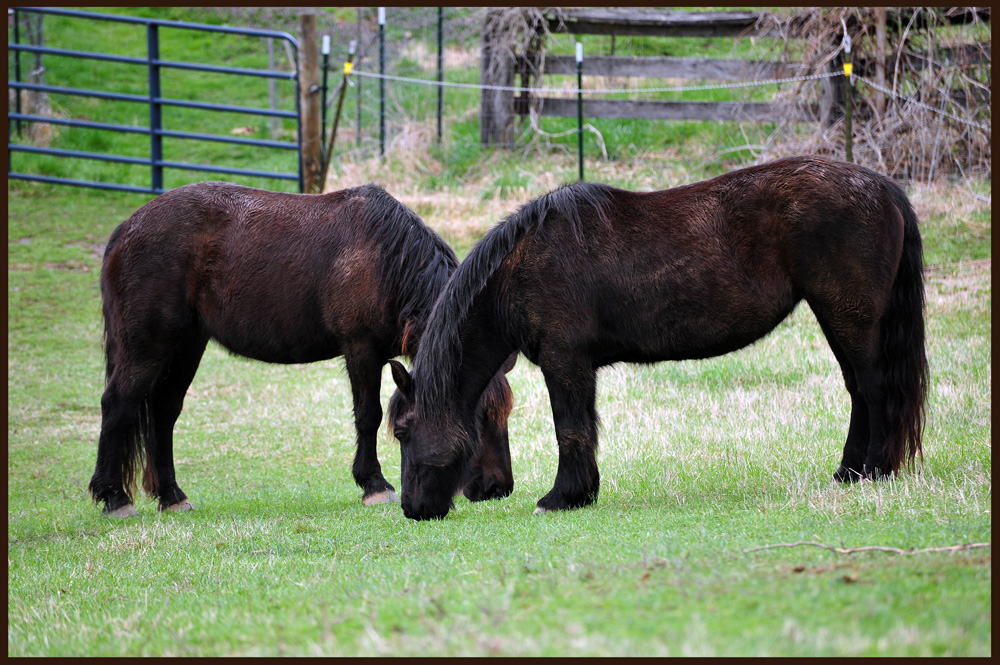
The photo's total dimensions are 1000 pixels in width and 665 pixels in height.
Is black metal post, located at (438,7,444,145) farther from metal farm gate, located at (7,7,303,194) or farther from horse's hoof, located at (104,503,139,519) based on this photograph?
horse's hoof, located at (104,503,139,519)

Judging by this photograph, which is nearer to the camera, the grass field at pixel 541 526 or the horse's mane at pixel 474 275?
the grass field at pixel 541 526

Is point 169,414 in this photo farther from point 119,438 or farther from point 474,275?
point 474,275

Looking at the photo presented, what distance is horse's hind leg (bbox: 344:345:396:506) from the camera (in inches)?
255

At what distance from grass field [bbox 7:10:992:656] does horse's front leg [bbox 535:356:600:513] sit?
19cm

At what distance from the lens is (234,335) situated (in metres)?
6.73

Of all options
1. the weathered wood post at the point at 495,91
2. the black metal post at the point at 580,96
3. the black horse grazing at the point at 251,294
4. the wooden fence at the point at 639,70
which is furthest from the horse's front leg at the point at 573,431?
the weathered wood post at the point at 495,91

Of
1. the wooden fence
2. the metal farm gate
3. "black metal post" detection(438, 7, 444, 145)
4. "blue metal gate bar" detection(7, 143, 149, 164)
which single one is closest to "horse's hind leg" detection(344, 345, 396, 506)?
the metal farm gate

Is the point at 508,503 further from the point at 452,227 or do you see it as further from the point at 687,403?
the point at 452,227

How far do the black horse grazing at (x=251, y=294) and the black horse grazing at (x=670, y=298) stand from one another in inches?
36.2

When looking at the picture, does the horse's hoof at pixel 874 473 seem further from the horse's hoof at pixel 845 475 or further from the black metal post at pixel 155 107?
the black metal post at pixel 155 107

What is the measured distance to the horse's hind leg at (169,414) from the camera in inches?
269

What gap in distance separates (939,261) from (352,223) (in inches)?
340

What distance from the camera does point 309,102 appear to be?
13.5 meters

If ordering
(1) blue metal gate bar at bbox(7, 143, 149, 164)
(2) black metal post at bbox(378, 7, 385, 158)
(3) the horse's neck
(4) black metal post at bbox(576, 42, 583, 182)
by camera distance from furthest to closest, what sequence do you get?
(2) black metal post at bbox(378, 7, 385, 158)
(1) blue metal gate bar at bbox(7, 143, 149, 164)
(4) black metal post at bbox(576, 42, 583, 182)
(3) the horse's neck
